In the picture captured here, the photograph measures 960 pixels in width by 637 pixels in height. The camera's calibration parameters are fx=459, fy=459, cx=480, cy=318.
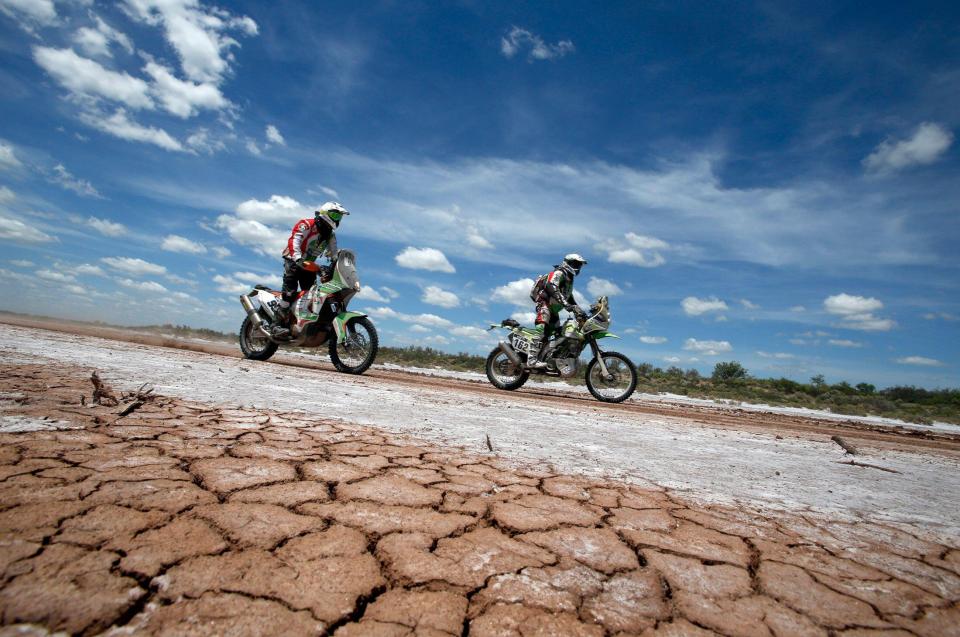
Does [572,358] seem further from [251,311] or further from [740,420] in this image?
[251,311]

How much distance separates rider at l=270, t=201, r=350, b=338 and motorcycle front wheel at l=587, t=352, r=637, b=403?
163 inches

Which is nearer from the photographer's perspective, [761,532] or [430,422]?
[761,532]

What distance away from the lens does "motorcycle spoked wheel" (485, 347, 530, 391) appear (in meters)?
7.45

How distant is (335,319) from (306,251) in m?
1.06

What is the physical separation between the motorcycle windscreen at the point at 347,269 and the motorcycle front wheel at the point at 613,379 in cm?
366

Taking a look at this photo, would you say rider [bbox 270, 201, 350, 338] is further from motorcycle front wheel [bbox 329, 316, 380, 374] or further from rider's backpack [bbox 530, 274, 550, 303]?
rider's backpack [bbox 530, 274, 550, 303]

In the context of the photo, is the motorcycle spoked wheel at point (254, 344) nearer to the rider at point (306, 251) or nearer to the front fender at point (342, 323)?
the rider at point (306, 251)

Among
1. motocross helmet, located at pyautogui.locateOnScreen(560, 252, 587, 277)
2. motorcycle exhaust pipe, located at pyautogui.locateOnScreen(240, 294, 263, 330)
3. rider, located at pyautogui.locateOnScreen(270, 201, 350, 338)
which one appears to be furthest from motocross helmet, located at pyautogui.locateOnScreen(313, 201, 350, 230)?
motocross helmet, located at pyautogui.locateOnScreen(560, 252, 587, 277)

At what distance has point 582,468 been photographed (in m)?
2.11

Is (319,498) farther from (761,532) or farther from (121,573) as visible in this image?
(761,532)

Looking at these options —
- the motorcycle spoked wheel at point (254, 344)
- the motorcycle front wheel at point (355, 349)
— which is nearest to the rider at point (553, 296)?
the motorcycle front wheel at point (355, 349)

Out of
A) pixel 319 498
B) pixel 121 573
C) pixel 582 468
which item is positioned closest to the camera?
pixel 121 573

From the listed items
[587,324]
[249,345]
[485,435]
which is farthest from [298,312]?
[485,435]

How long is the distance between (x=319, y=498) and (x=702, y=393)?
11.8m
